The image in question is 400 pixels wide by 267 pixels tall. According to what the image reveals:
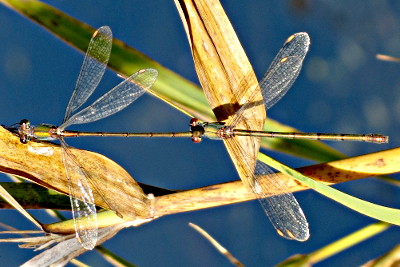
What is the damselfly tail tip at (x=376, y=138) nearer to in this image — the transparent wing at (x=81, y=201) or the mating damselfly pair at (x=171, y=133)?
the mating damselfly pair at (x=171, y=133)

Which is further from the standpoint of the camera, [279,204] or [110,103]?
[110,103]

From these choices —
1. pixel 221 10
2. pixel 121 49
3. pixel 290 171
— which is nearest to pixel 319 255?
pixel 290 171

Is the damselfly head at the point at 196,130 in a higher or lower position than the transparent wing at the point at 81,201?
higher

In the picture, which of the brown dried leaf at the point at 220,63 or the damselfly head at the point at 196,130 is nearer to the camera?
the brown dried leaf at the point at 220,63

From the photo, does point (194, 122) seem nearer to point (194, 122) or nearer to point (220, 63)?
point (194, 122)

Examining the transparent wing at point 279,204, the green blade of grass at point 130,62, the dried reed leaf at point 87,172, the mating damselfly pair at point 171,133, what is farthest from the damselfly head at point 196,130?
the dried reed leaf at point 87,172

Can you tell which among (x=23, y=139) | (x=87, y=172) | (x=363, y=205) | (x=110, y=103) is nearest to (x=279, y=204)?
(x=363, y=205)

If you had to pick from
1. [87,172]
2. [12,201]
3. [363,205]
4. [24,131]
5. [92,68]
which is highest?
[92,68]
